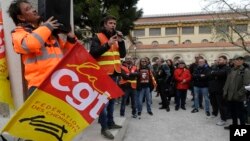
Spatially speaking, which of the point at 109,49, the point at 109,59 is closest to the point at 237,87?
the point at 109,59

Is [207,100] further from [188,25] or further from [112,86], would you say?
[188,25]

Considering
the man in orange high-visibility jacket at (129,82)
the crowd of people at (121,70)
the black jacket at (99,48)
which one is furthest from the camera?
the man in orange high-visibility jacket at (129,82)

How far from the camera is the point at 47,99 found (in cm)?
267

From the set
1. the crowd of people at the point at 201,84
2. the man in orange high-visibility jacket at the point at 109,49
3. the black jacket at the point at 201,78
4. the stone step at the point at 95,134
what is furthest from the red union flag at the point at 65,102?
the black jacket at the point at 201,78

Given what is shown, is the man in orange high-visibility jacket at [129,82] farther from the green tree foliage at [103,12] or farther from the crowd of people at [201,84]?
the green tree foliage at [103,12]

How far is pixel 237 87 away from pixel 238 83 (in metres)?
0.09

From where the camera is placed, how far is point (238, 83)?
23.6 ft

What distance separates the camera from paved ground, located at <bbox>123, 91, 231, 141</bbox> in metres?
6.78

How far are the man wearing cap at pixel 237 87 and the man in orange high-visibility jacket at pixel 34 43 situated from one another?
16.2ft

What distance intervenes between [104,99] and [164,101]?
8361mm

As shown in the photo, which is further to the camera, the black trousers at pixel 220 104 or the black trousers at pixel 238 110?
the black trousers at pixel 220 104

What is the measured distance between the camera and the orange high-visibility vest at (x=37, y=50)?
9.19ft

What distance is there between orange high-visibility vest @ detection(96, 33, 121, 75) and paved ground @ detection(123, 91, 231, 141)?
2017 mm

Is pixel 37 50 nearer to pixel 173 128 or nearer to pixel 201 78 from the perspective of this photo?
pixel 173 128
